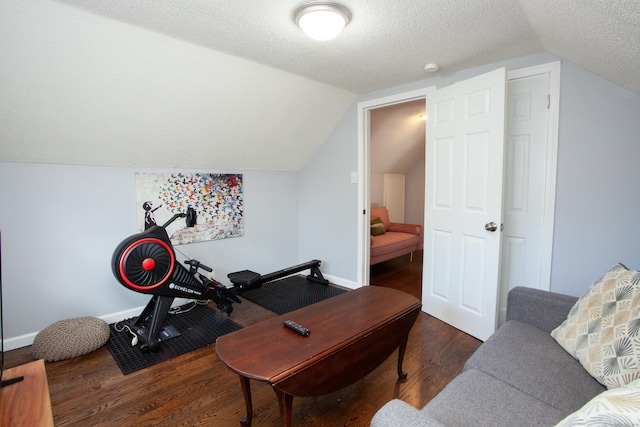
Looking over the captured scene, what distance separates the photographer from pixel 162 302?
7.91ft

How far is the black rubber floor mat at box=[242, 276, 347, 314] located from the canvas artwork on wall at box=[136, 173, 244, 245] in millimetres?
712

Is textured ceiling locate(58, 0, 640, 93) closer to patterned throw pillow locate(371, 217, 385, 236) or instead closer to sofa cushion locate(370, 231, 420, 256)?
sofa cushion locate(370, 231, 420, 256)

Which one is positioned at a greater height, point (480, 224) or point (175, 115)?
point (175, 115)

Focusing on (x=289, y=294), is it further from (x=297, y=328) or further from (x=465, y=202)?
(x=465, y=202)

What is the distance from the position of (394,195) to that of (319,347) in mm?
4451

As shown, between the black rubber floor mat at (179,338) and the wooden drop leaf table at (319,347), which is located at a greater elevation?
the wooden drop leaf table at (319,347)

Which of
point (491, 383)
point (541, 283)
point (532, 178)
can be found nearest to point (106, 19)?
point (491, 383)

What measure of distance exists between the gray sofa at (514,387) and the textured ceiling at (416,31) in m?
1.33

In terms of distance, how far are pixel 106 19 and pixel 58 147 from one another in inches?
42.4

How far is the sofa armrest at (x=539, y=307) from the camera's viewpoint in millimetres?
1647

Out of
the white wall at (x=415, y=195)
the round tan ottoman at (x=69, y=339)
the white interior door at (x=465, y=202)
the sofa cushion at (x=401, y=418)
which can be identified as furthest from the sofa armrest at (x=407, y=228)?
the sofa cushion at (x=401, y=418)

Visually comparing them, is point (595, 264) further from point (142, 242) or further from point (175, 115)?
point (175, 115)

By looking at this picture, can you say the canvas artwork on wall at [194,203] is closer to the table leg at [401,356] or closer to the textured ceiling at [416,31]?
the textured ceiling at [416,31]

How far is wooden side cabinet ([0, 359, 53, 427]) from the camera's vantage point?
3.34ft
